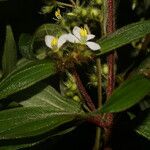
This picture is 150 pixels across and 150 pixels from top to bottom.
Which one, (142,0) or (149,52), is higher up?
(142,0)

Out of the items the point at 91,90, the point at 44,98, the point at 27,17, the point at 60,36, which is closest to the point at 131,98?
the point at 60,36

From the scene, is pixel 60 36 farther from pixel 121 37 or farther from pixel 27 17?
pixel 27 17

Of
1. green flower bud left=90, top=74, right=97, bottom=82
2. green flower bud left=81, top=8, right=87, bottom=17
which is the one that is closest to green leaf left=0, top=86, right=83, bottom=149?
green flower bud left=90, top=74, right=97, bottom=82

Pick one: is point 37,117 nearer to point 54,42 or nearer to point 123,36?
point 54,42

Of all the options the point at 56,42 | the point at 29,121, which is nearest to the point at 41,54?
the point at 56,42

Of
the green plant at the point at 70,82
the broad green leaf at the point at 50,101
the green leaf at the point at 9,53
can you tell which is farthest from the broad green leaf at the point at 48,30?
the broad green leaf at the point at 50,101

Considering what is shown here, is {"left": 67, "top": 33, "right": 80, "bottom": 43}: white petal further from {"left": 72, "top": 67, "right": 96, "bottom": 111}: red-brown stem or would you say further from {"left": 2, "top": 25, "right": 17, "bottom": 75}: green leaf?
{"left": 2, "top": 25, "right": 17, "bottom": 75}: green leaf
